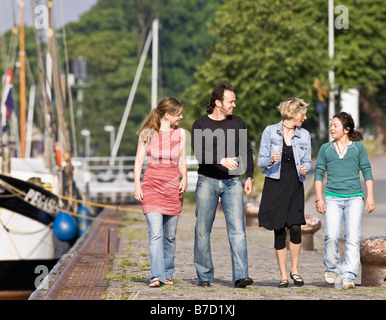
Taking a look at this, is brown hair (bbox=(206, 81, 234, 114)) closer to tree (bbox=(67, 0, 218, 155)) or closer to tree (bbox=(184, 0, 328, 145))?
Answer: tree (bbox=(184, 0, 328, 145))

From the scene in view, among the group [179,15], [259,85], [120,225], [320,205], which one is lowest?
[120,225]

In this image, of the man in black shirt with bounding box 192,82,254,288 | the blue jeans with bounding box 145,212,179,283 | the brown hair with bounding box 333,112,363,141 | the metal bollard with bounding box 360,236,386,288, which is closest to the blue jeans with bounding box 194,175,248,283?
the man in black shirt with bounding box 192,82,254,288

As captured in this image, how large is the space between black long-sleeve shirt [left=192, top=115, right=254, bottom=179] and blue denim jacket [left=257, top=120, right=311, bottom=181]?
153mm

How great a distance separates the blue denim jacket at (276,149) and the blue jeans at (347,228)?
454 mm

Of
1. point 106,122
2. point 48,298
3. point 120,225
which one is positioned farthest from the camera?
point 106,122

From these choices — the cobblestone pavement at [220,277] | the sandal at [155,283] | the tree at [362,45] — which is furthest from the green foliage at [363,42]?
the sandal at [155,283]

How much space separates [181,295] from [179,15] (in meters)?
86.7

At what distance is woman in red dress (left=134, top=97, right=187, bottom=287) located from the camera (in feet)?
29.0

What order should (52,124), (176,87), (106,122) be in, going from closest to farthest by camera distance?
(52,124)
(106,122)
(176,87)

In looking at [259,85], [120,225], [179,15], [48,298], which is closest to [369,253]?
[48,298]

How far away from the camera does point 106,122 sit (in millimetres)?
82250

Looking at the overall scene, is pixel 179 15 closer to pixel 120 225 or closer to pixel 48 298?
pixel 120 225

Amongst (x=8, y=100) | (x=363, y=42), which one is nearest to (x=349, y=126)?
(x=8, y=100)

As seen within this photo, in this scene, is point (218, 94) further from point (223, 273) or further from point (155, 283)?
point (223, 273)
